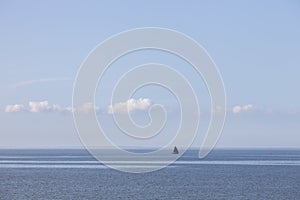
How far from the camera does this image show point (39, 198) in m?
70.2

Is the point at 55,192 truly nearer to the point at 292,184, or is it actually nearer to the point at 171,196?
the point at 171,196

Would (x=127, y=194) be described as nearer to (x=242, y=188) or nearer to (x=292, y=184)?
(x=242, y=188)

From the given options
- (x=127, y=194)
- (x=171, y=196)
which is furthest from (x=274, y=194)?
(x=127, y=194)

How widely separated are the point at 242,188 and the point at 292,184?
1319 centimetres

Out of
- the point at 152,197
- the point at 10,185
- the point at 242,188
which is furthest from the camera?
the point at 10,185

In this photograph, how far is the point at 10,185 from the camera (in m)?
89.8

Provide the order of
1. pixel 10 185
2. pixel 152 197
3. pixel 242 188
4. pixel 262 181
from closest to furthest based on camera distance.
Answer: pixel 152 197, pixel 242 188, pixel 10 185, pixel 262 181

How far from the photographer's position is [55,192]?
255 feet

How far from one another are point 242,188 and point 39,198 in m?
28.6

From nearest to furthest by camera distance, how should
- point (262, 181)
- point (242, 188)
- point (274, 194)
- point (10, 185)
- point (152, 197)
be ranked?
point (152, 197), point (274, 194), point (242, 188), point (10, 185), point (262, 181)

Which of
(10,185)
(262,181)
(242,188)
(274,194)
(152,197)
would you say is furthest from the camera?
(262,181)

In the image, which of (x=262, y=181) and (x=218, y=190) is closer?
(x=218, y=190)

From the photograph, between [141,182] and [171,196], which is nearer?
[171,196]

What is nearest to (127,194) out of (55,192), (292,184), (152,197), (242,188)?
(152,197)
